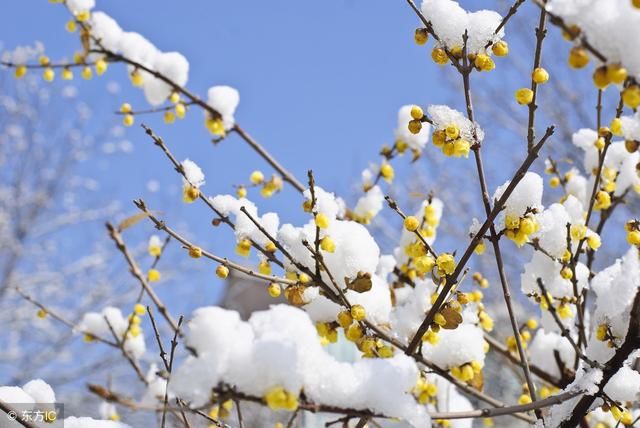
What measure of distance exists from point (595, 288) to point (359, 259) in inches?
26.2

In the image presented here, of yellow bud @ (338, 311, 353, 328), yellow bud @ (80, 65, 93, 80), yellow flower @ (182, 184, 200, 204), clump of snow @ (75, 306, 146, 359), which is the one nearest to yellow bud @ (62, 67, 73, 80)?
yellow bud @ (80, 65, 93, 80)

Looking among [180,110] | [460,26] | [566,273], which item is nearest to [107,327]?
[180,110]

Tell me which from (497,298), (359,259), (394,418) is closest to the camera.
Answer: (394,418)

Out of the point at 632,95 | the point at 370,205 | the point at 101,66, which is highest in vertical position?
the point at 101,66

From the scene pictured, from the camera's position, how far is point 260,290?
14.2 m

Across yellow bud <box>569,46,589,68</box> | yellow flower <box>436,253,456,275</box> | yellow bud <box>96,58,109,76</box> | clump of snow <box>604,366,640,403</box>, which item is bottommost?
clump of snow <box>604,366,640,403</box>

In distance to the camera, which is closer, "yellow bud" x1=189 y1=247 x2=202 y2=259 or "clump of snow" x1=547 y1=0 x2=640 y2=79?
"clump of snow" x1=547 y1=0 x2=640 y2=79

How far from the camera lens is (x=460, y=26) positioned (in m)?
1.51

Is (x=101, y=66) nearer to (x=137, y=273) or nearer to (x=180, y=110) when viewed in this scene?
(x=180, y=110)

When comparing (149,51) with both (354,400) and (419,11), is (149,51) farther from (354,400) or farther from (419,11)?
(354,400)

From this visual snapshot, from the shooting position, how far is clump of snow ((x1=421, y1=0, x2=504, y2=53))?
1.52 metres

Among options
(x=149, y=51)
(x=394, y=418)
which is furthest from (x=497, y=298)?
(x=394, y=418)

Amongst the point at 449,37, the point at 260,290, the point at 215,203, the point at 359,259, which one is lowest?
the point at 359,259

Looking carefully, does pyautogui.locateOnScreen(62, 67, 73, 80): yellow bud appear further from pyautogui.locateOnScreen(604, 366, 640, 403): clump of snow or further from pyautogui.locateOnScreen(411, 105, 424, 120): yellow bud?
pyautogui.locateOnScreen(604, 366, 640, 403): clump of snow
